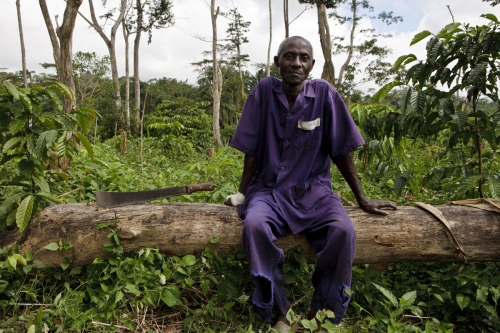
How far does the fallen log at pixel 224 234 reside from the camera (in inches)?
104

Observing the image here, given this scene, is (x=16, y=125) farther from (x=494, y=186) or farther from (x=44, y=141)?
(x=494, y=186)

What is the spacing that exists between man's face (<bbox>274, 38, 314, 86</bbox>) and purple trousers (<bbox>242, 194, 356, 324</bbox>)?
88 cm

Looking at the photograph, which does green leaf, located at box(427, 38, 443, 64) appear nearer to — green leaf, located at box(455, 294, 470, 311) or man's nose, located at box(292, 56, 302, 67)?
man's nose, located at box(292, 56, 302, 67)

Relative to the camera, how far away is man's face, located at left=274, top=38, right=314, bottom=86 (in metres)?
2.60

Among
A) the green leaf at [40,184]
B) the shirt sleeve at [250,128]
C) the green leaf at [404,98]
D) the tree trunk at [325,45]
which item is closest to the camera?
the shirt sleeve at [250,128]

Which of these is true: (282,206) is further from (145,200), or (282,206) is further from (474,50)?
(474,50)

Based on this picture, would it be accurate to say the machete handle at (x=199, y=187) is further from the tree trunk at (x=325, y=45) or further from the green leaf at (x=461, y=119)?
the tree trunk at (x=325, y=45)

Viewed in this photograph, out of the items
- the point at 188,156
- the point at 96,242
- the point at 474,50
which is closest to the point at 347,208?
the point at 474,50

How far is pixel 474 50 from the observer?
2.83 m

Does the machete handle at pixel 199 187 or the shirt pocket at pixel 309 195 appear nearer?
the shirt pocket at pixel 309 195

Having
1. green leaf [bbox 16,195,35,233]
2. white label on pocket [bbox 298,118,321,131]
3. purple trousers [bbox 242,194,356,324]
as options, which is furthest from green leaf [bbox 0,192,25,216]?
white label on pocket [bbox 298,118,321,131]

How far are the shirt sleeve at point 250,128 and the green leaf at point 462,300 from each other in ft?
5.14

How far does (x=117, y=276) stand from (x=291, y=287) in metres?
1.12

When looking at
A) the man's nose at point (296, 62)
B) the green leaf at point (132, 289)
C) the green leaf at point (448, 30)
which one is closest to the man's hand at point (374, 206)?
the man's nose at point (296, 62)
